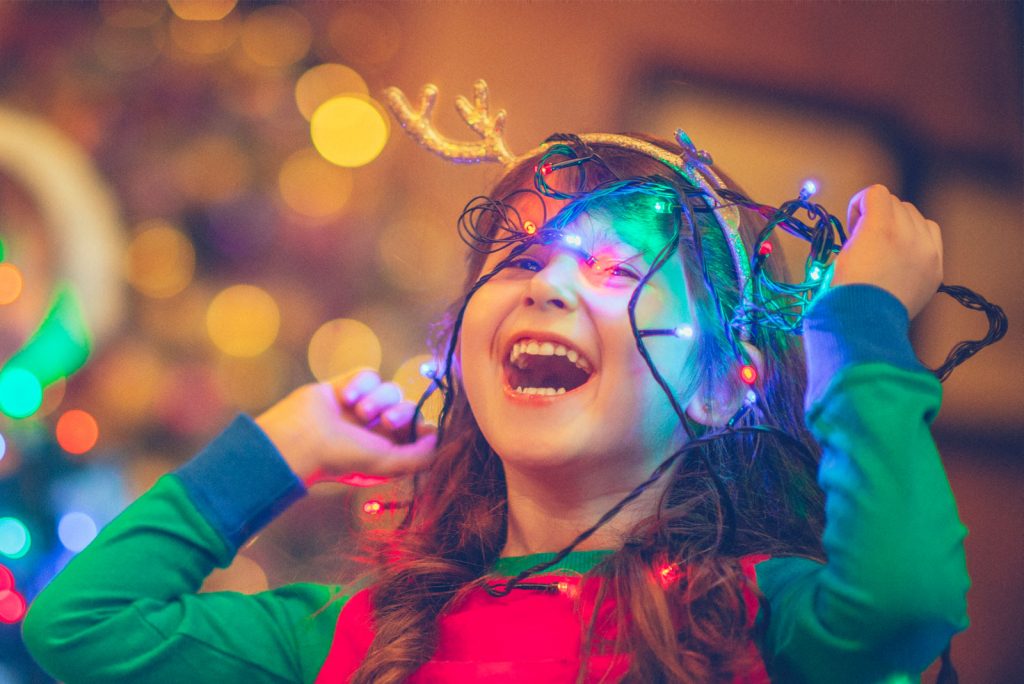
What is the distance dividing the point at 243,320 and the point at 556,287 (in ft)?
3.54

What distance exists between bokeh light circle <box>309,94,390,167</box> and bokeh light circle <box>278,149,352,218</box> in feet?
0.08

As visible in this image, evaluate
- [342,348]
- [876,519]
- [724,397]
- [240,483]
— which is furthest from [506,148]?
[342,348]

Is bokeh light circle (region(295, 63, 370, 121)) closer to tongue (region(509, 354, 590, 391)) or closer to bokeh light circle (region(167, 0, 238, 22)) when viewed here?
bokeh light circle (region(167, 0, 238, 22))

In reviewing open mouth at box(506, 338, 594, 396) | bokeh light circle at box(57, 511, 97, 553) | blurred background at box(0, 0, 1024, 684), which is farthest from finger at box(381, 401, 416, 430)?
bokeh light circle at box(57, 511, 97, 553)

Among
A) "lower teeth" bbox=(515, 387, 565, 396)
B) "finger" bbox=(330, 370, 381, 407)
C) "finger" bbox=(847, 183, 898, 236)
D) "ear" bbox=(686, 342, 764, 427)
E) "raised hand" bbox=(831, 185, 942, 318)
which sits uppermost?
"finger" bbox=(847, 183, 898, 236)

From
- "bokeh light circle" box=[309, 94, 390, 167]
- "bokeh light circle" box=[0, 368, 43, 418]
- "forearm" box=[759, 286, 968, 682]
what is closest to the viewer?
"forearm" box=[759, 286, 968, 682]

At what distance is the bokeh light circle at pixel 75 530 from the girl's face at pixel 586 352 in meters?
0.93

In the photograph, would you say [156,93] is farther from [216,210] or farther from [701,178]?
[701,178]

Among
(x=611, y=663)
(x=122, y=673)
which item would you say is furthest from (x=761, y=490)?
(x=122, y=673)

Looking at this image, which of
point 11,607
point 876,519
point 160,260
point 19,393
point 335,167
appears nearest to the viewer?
point 876,519

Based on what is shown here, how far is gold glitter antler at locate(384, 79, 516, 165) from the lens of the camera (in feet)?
3.58

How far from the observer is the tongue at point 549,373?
3.28ft

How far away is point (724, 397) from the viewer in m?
0.98

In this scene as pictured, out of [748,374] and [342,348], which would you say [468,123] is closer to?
[748,374]
